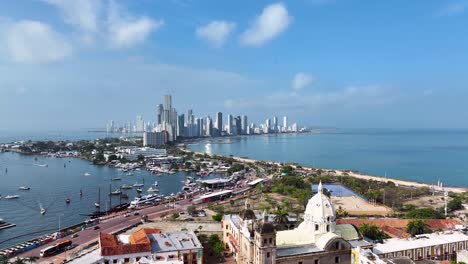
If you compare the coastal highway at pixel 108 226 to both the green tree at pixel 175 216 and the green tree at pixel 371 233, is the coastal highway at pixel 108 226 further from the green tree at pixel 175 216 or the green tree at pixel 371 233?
the green tree at pixel 371 233

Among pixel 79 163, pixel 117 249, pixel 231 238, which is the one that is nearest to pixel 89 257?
pixel 117 249

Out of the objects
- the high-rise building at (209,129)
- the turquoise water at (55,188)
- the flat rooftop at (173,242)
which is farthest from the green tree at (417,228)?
the high-rise building at (209,129)

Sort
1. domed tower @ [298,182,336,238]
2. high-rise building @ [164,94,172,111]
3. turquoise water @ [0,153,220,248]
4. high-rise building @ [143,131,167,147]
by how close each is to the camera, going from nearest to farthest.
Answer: domed tower @ [298,182,336,238]
turquoise water @ [0,153,220,248]
high-rise building @ [143,131,167,147]
high-rise building @ [164,94,172,111]

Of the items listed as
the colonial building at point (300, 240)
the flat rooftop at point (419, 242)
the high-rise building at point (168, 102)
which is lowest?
the flat rooftop at point (419, 242)

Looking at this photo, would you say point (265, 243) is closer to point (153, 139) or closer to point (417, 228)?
point (417, 228)

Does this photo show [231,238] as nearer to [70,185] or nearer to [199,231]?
[199,231]

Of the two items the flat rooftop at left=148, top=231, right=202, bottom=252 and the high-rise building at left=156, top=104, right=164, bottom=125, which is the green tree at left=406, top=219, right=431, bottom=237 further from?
the high-rise building at left=156, top=104, right=164, bottom=125

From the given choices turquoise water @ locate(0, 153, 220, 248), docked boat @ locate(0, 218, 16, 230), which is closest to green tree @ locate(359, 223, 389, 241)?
turquoise water @ locate(0, 153, 220, 248)

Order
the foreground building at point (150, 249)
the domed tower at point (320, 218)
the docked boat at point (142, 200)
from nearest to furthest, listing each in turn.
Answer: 1. the foreground building at point (150, 249)
2. the domed tower at point (320, 218)
3. the docked boat at point (142, 200)
